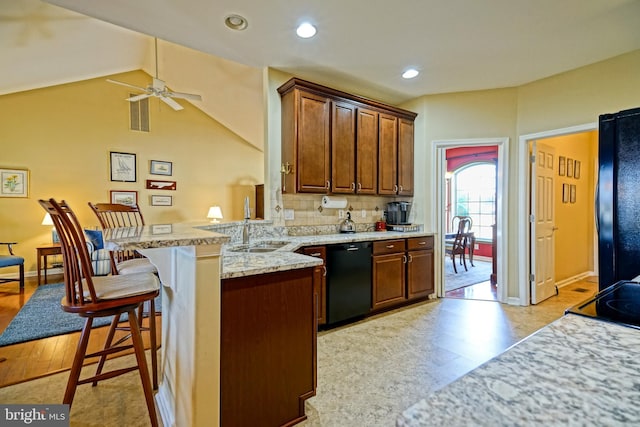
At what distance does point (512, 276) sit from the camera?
374 centimetres

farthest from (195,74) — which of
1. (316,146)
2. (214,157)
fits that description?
(316,146)

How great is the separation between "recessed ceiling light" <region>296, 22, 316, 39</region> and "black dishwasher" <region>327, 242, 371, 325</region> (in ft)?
6.35

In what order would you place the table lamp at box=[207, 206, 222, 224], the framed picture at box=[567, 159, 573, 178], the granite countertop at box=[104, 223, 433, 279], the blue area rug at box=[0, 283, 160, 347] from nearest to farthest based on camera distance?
1. the granite countertop at box=[104, 223, 433, 279]
2. the blue area rug at box=[0, 283, 160, 347]
3. the framed picture at box=[567, 159, 573, 178]
4. the table lamp at box=[207, 206, 222, 224]

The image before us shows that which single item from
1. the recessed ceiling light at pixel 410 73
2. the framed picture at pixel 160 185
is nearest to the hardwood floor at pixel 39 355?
the framed picture at pixel 160 185

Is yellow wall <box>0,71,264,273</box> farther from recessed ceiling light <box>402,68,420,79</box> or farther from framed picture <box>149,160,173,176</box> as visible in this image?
recessed ceiling light <box>402,68,420,79</box>

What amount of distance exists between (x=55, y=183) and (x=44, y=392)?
463cm

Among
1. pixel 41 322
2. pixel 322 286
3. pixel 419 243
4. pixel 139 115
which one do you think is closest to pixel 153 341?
pixel 322 286

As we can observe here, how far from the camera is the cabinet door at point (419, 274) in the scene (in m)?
3.59

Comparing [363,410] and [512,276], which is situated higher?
[512,276]

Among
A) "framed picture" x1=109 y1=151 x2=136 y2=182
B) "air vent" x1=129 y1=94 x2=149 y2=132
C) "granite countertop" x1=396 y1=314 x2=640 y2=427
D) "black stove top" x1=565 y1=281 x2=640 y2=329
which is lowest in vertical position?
"granite countertop" x1=396 y1=314 x2=640 y2=427

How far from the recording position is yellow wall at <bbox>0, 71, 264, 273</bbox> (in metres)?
4.95

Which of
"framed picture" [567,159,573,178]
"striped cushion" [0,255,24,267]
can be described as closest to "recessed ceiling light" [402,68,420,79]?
"framed picture" [567,159,573,178]

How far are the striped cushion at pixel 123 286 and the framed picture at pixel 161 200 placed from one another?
15.8ft

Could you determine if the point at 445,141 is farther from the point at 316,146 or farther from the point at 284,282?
the point at 284,282
